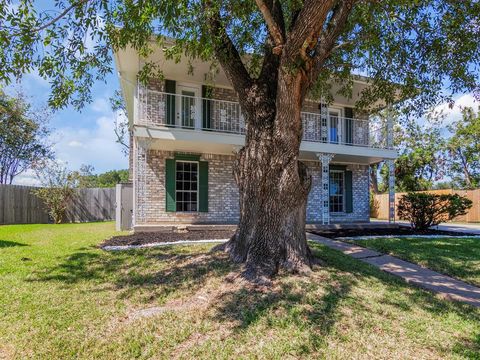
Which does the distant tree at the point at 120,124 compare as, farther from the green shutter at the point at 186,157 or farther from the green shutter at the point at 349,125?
the green shutter at the point at 349,125

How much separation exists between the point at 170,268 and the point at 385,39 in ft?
20.7

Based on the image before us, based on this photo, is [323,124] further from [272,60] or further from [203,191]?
[272,60]

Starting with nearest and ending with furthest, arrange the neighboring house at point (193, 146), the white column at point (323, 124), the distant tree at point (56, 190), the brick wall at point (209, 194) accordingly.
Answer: the neighboring house at point (193, 146) → the brick wall at point (209, 194) → the white column at point (323, 124) → the distant tree at point (56, 190)

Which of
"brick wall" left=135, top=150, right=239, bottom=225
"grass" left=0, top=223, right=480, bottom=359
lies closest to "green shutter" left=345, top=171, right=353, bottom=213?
"brick wall" left=135, top=150, right=239, bottom=225

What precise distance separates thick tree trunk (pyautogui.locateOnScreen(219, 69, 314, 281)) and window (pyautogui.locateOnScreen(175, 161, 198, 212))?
6.94 metres

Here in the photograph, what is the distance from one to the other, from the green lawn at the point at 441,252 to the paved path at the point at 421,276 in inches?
11.4

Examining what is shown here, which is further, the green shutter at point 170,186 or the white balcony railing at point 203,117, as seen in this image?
the green shutter at point 170,186

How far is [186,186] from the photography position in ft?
38.9

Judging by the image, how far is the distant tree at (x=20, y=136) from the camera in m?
19.9

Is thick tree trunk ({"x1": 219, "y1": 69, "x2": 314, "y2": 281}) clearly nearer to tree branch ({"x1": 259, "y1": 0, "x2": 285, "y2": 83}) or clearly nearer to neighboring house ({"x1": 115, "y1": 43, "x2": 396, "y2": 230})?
tree branch ({"x1": 259, "y1": 0, "x2": 285, "y2": 83})

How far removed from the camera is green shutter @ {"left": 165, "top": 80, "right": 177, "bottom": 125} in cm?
1138

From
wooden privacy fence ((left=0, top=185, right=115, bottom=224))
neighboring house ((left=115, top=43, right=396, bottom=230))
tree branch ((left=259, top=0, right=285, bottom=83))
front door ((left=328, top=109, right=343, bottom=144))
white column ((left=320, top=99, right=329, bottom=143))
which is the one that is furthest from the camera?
wooden privacy fence ((left=0, top=185, right=115, bottom=224))

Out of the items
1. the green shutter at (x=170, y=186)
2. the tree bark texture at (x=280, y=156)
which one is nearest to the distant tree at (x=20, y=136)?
the green shutter at (x=170, y=186)

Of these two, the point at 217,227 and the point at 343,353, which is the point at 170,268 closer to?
the point at 343,353
